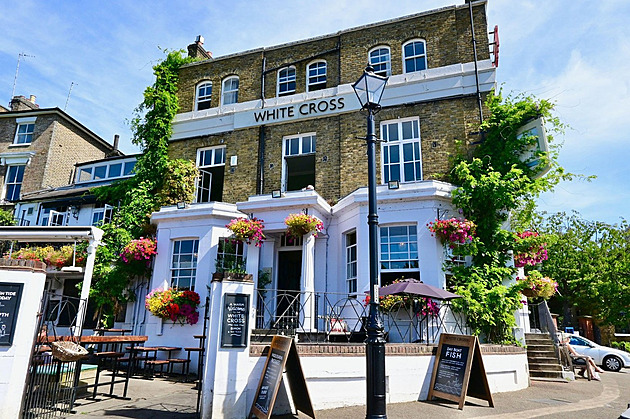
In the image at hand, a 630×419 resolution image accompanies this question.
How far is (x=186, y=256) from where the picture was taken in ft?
44.7

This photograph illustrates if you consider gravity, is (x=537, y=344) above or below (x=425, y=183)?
below

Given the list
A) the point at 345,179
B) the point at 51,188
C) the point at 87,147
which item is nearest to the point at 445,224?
the point at 345,179

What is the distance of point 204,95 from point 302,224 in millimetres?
8725

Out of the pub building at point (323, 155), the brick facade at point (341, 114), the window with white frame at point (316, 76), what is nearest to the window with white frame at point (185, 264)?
the pub building at point (323, 155)

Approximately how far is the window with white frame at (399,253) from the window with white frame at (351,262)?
0.94 metres

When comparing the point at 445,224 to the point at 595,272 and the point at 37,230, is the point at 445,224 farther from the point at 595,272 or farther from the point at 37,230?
the point at 595,272

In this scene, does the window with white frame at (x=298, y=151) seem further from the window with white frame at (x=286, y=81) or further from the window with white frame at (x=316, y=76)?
the window with white frame at (x=286, y=81)

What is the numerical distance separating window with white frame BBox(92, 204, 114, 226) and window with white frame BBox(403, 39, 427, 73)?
13.3 m

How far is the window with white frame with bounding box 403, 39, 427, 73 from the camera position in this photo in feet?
48.7

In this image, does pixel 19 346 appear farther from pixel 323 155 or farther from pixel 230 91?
pixel 230 91

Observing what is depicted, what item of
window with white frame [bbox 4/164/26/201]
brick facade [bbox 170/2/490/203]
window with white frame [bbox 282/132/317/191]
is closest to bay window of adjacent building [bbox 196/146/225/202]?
brick facade [bbox 170/2/490/203]

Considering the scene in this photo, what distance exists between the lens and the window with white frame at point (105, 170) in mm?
21703

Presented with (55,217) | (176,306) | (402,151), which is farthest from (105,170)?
(402,151)

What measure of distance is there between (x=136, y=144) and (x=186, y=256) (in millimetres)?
6500
